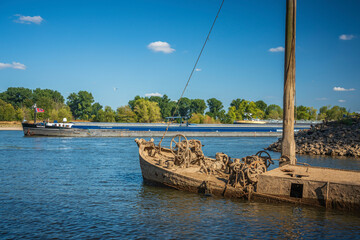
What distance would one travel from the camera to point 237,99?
614ft

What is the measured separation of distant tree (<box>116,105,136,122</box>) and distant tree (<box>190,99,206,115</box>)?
5165cm

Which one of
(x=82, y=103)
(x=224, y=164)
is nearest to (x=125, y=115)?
(x=82, y=103)

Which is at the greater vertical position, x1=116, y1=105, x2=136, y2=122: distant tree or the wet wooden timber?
x1=116, y1=105, x2=136, y2=122: distant tree

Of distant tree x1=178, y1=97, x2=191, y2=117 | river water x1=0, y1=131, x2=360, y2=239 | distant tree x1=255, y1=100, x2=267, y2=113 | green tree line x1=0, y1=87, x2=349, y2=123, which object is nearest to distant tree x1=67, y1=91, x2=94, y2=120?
green tree line x1=0, y1=87, x2=349, y2=123

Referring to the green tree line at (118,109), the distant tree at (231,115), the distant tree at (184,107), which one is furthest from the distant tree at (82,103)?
the distant tree at (231,115)

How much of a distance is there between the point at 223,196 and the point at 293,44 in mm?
8149

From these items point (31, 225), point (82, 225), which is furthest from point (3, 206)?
point (82, 225)

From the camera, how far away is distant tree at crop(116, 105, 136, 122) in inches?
5244

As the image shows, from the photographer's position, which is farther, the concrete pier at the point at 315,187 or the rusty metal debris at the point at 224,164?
the rusty metal debris at the point at 224,164

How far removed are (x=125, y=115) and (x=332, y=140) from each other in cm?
10451

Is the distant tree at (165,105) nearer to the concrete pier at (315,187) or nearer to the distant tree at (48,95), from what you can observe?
the distant tree at (48,95)

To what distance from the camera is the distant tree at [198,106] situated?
178250 mm

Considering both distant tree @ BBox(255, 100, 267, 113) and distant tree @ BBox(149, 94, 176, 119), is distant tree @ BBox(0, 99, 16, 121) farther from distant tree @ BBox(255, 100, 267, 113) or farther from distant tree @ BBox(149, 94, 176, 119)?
distant tree @ BBox(255, 100, 267, 113)

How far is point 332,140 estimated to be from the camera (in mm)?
38250
